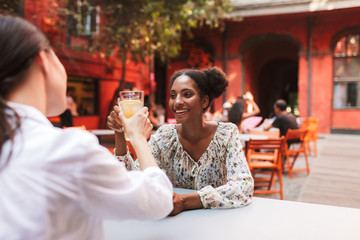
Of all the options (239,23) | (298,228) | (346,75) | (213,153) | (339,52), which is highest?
(239,23)

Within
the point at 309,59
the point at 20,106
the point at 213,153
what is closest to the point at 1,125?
the point at 20,106

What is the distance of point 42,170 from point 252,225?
0.81 meters

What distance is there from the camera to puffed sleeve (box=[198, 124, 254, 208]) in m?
1.31

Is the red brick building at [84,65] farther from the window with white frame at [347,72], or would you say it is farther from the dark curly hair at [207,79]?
the window with white frame at [347,72]

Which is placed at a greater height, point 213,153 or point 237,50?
point 237,50

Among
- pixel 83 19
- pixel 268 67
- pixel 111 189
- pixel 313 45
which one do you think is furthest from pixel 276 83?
pixel 111 189

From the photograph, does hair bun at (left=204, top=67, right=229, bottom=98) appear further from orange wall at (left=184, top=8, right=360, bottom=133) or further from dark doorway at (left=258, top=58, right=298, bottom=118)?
dark doorway at (left=258, top=58, right=298, bottom=118)

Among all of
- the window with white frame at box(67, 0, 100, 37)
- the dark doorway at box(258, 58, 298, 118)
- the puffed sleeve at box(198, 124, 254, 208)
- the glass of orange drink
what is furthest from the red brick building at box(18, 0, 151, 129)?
the dark doorway at box(258, 58, 298, 118)

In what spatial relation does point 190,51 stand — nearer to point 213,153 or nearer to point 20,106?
point 213,153

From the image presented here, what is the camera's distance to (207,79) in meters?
1.86

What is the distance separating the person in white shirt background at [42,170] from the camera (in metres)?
0.58

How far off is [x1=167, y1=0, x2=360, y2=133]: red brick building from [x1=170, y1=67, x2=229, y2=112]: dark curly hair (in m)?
10.1

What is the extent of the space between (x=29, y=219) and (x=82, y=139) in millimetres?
169

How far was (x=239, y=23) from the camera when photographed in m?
12.7
